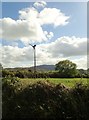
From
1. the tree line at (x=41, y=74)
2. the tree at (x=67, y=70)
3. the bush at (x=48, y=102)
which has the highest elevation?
the tree at (x=67, y=70)

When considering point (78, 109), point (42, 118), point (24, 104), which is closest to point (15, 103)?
point (24, 104)

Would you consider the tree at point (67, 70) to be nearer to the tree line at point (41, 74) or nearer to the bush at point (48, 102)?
the tree line at point (41, 74)

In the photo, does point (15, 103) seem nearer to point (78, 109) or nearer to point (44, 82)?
point (44, 82)

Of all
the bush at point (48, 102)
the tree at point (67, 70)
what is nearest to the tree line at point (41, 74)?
the tree at point (67, 70)

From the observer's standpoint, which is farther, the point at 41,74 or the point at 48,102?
the point at 41,74

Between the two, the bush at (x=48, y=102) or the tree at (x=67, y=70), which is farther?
the tree at (x=67, y=70)

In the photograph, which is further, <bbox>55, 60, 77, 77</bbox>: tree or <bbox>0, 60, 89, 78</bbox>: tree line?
<bbox>55, 60, 77, 77</bbox>: tree

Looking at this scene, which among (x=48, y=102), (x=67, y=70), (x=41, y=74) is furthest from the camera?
(x=67, y=70)

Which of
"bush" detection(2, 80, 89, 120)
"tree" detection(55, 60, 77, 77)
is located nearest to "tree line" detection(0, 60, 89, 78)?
"tree" detection(55, 60, 77, 77)

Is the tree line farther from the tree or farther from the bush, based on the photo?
the bush

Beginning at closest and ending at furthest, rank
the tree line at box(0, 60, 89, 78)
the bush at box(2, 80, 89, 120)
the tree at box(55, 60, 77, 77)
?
1. the bush at box(2, 80, 89, 120)
2. the tree line at box(0, 60, 89, 78)
3. the tree at box(55, 60, 77, 77)

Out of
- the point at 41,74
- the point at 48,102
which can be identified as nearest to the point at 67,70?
the point at 41,74

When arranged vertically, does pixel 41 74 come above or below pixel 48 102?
above

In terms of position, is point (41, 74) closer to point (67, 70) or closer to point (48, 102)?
point (48, 102)
